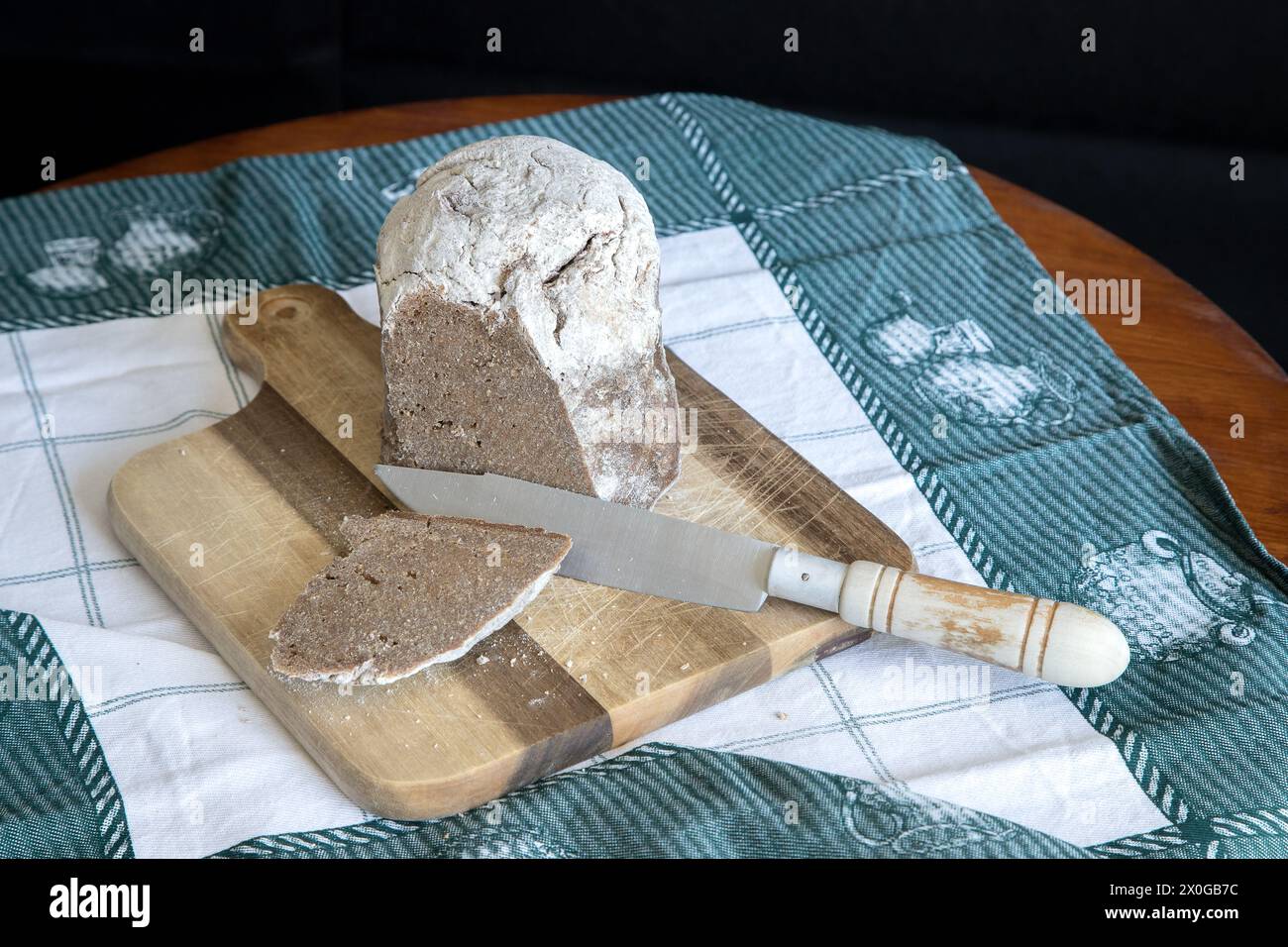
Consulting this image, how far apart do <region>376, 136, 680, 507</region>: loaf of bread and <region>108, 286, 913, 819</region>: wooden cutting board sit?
0.51ft

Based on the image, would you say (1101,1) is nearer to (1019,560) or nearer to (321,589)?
(1019,560)

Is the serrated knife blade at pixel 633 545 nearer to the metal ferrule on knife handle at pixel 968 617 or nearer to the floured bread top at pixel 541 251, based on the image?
the metal ferrule on knife handle at pixel 968 617

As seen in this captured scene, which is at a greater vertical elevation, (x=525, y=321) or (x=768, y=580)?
(x=525, y=321)

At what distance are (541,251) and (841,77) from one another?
226cm

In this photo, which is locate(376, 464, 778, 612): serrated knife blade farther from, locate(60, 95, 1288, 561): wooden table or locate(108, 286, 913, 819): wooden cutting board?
locate(60, 95, 1288, 561): wooden table

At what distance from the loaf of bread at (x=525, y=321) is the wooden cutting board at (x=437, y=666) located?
0.15 m

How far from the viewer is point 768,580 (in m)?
1.87

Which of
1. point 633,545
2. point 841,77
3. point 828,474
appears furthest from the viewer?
point 841,77

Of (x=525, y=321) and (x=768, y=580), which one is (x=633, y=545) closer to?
(x=768, y=580)

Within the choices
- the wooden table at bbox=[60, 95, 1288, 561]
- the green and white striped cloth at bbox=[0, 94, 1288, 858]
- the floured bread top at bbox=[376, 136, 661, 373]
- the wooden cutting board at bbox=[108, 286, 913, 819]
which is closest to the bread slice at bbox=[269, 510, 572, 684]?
the wooden cutting board at bbox=[108, 286, 913, 819]

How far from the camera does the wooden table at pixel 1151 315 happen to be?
2197 millimetres

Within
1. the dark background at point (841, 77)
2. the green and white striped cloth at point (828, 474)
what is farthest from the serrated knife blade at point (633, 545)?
the dark background at point (841, 77)

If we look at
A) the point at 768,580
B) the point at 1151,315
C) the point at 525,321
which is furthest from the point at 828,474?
the point at 1151,315

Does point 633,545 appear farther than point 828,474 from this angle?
No
